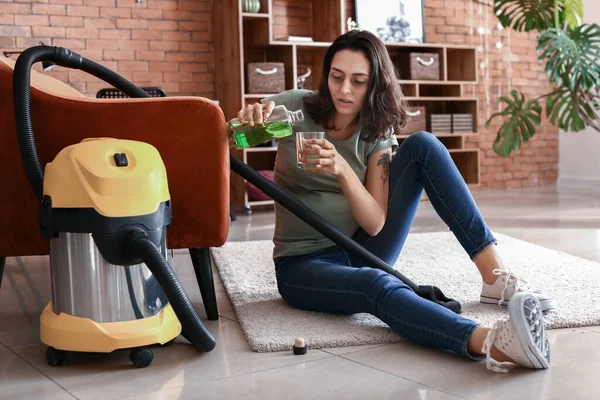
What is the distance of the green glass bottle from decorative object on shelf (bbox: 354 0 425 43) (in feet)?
14.7

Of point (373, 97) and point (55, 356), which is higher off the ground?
point (373, 97)

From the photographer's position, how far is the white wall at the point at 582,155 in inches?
284

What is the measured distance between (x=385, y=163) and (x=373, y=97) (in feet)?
0.73

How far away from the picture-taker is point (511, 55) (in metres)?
7.52

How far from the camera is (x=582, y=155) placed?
7.56 metres

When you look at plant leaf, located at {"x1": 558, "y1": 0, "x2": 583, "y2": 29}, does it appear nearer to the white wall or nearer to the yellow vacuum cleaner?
the white wall

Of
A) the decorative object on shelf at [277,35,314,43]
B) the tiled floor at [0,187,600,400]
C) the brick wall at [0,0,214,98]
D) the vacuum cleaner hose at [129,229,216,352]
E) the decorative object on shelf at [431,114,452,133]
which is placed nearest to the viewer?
the tiled floor at [0,187,600,400]

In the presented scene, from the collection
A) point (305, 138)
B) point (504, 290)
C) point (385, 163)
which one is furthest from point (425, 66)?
point (305, 138)

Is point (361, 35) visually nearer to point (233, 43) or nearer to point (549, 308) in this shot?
point (549, 308)

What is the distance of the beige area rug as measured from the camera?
6.77ft

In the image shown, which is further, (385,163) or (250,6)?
(250,6)

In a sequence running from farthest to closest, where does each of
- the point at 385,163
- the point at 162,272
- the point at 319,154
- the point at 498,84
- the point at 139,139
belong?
the point at 498,84 < the point at 385,163 < the point at 139,139 < the point at 319,154 < the point at 162,272

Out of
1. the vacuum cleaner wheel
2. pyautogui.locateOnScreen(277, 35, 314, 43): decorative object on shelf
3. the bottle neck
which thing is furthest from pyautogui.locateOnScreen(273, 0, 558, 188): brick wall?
the vacuum cleaner wheel

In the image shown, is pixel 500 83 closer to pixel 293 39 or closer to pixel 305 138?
pixel 293 39
